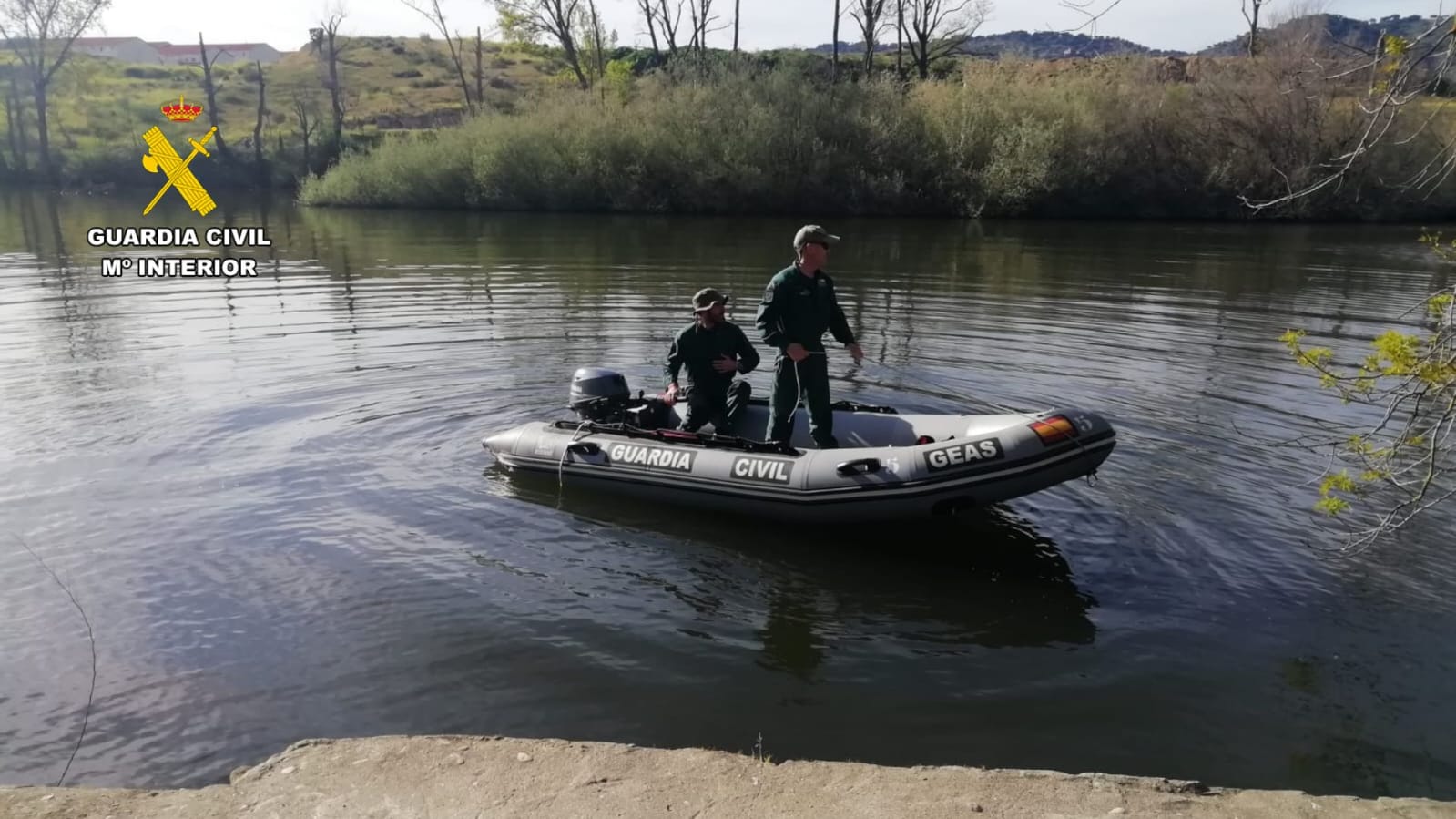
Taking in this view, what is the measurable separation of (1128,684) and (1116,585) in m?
1.20

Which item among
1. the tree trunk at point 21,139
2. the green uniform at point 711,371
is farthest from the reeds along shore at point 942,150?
the green uniform at point 711,371

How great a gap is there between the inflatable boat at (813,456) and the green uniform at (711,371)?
156 millimetres

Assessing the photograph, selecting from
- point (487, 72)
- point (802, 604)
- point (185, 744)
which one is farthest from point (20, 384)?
point (487, 72)

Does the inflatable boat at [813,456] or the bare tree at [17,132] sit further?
the bare tree at [17,132]

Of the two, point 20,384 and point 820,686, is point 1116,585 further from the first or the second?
point 20,384

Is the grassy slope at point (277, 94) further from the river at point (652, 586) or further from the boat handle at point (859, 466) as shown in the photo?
the boat handle at point (859, 466)

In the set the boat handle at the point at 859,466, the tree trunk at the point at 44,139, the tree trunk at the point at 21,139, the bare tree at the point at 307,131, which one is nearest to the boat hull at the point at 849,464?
the boat handle at the point at 859,466

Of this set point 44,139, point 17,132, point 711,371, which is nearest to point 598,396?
point 711,371

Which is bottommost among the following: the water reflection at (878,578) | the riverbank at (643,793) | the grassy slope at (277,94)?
the water reflection at (878,578)

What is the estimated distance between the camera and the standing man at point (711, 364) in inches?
301

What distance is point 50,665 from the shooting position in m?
5.09

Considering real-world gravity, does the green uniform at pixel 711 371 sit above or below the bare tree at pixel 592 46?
below

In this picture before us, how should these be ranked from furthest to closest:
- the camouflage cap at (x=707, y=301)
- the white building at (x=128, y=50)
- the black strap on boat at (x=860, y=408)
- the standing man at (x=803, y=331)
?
the white building at (x=128, y=50) → the black strap on boat at (x=860, y=408) → the camouflage cap at (x=707, y=301) → the standing man at (x=803, y=331)

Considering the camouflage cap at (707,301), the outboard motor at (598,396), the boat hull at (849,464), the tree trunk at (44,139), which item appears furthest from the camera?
the tree trunk at (44,139)
